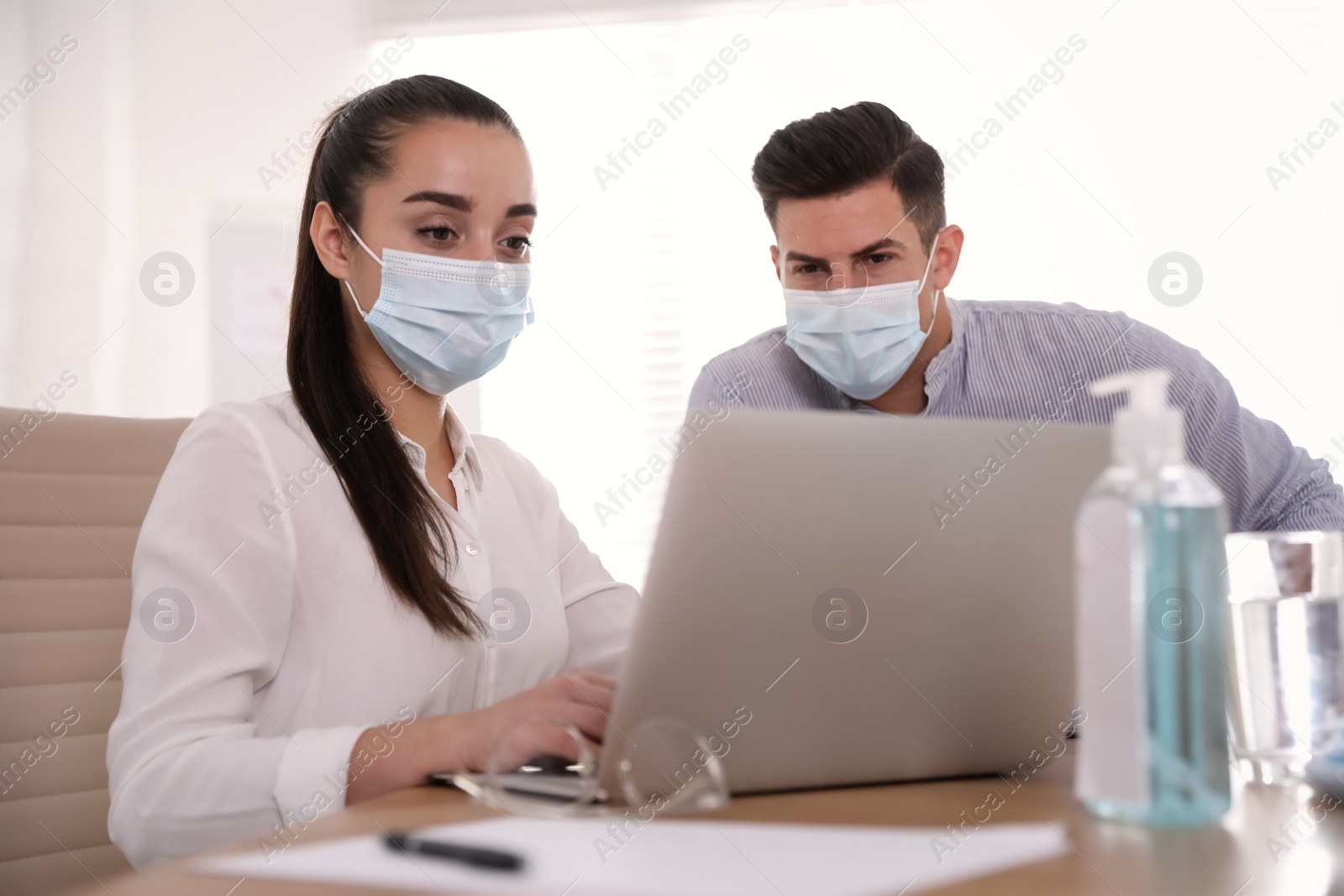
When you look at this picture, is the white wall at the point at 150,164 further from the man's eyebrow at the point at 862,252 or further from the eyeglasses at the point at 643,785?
the eyeglasses at the point at 643,785

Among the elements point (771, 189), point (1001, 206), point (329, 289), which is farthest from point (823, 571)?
point (1001, 206)

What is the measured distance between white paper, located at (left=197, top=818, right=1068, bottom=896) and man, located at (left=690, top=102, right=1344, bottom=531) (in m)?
1.19

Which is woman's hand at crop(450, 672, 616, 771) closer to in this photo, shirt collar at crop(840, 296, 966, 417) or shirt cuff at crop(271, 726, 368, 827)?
shirt cuff at crop(271, 726, 368, 827)

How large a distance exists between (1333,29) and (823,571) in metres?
2.63

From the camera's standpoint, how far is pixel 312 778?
0.82m

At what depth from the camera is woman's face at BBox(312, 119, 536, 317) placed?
1268mm

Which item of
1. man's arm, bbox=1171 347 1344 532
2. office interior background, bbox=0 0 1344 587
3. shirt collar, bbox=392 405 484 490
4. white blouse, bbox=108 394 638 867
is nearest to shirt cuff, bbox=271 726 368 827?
white blouse, bbox=108 394 638 867

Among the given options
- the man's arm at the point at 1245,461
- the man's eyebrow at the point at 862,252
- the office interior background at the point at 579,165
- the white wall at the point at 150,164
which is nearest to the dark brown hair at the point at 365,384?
the man's eyebrow at the point at 862,252

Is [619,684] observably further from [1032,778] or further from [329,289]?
[329,289]

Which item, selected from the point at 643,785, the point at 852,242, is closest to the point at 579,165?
the point at 852,242

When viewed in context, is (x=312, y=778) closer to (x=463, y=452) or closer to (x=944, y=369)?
(x=463, y=452)

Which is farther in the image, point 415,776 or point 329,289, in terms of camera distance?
point 329,289

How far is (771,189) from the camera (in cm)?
190

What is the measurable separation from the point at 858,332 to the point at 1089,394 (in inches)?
15.2
